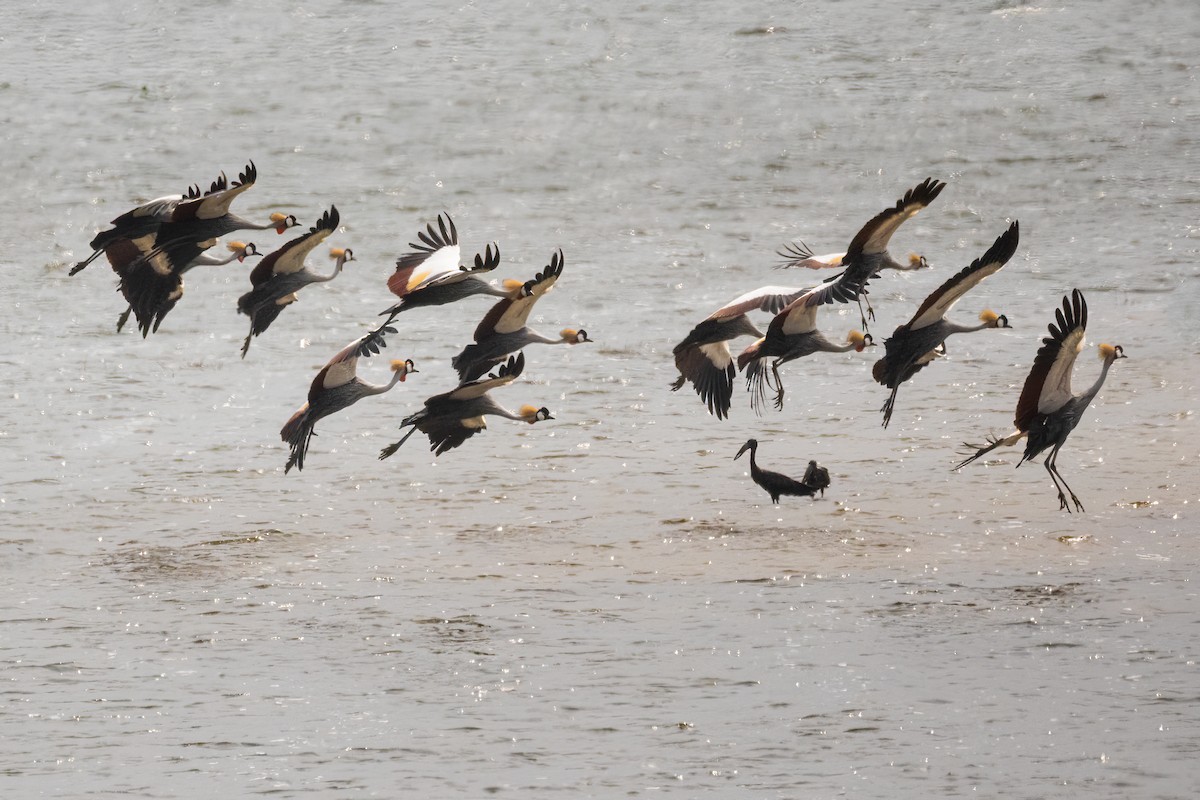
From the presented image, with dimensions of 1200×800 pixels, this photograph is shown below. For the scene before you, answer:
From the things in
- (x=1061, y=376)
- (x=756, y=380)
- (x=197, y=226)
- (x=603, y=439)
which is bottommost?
(x=603, y=439)

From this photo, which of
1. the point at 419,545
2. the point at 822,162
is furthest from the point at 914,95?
the point at 419,545

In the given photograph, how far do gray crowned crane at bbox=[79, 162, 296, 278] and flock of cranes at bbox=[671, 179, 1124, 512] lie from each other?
2.20 m

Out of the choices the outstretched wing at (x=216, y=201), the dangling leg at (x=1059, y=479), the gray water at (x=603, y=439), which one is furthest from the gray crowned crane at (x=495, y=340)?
the dangling leg at (x=1059, y=479)

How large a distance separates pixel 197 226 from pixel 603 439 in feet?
Result: 9.96

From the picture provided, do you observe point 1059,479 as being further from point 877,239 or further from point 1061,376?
point 877,239

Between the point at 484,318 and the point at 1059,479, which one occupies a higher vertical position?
the point at 484,318

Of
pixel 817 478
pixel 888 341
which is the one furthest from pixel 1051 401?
pixel 817 478

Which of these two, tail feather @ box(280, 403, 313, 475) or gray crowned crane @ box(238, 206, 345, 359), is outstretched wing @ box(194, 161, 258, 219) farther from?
tail feather @ box(280, 403, 313, 475)

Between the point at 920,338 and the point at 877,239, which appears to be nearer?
the point at 877,239

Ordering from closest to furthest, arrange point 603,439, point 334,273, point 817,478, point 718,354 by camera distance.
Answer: point 334,273 → point 817,478 → point 718,354 → point 603,439

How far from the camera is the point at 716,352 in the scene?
1061 centimetres

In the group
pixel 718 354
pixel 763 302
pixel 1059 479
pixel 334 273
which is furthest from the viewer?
pixel 718 354

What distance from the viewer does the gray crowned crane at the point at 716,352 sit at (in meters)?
9.95

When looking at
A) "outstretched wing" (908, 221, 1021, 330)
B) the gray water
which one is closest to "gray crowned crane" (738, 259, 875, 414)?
"outstretched wing" (908, 221, 1021, 330)
